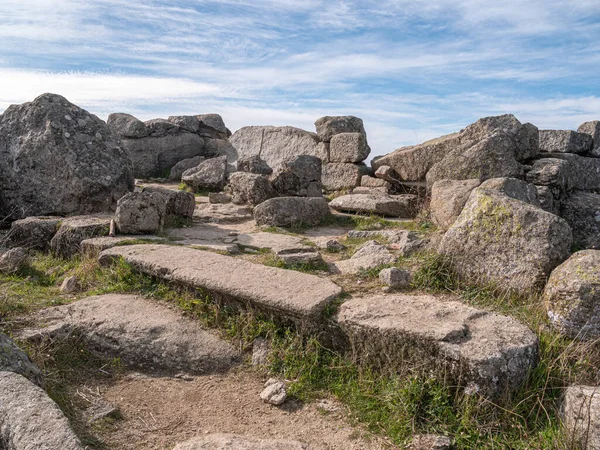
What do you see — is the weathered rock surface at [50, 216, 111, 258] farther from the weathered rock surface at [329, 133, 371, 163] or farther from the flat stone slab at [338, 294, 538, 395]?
the weathered rock surface at [329, 133, 371, 163]

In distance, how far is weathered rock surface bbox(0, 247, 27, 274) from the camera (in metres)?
6.39

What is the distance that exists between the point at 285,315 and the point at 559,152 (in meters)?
6.82

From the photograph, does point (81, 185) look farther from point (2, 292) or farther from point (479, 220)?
point (479, 220)

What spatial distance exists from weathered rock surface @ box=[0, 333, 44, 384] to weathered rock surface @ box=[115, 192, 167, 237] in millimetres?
3576

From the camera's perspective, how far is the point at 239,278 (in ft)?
17.3

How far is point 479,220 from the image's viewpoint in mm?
5301

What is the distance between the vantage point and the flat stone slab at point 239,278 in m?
4.73

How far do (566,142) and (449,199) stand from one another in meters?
3.49

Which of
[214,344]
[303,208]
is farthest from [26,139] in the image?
[214,344]

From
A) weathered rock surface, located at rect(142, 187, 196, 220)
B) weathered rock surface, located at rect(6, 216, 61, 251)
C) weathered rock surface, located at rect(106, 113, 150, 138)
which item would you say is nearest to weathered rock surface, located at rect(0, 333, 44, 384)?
weathered rock surface, located at rect(6, 216, 61, 251)

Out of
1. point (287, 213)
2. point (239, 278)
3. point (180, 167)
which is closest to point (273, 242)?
point (287, 213)

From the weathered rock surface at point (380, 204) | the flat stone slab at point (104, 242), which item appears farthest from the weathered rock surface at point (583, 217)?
the flat stone slab at point (104, 242)

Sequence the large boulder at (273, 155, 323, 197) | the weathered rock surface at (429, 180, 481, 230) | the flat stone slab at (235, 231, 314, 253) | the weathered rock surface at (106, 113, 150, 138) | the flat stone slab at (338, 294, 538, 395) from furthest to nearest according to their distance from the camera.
Result: the weathered rock surface at (106, 113, 150, 138) → the large boulder at (273, 155, 323, 197) → the weathered rock surface at (429, 180, 481, 230) → the flat stone slab at (235, 231, 314, 253) → the flat stone slab at (338, 294, 538, 395)

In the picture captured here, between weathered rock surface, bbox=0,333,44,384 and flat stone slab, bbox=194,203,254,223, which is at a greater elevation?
flat stone slab, bbox=194,203,254,223
